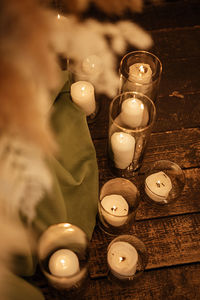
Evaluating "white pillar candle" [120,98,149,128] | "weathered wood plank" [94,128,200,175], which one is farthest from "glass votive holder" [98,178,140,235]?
"white pillar candle" [120,98,149,128]

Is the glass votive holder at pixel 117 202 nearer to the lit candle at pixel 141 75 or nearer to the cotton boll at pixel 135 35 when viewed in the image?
the lit candle at pixel 141 75

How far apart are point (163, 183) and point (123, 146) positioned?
156 mm

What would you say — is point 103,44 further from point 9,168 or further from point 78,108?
point 9,168

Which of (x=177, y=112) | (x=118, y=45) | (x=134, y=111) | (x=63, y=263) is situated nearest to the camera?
(x=63, y=263)

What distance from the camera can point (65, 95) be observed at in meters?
0.95

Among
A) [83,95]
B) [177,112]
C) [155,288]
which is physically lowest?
[155,288]

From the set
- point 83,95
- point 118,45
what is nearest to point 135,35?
point 118,45

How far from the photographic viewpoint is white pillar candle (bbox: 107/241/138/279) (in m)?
0.72

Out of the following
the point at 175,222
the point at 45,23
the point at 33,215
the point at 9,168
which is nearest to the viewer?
the point at 45,23

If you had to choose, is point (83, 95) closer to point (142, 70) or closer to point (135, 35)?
point (142, 70)

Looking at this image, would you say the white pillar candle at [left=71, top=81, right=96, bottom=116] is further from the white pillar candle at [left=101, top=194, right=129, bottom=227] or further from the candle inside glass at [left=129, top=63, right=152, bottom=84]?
the white pillar candle at [left=101, top=194, right=129, bottom=227]

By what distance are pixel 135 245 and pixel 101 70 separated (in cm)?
54

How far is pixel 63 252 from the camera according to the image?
728 millimetres

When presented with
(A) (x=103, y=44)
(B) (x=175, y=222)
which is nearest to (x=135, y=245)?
(B) (x=175, y=222)
